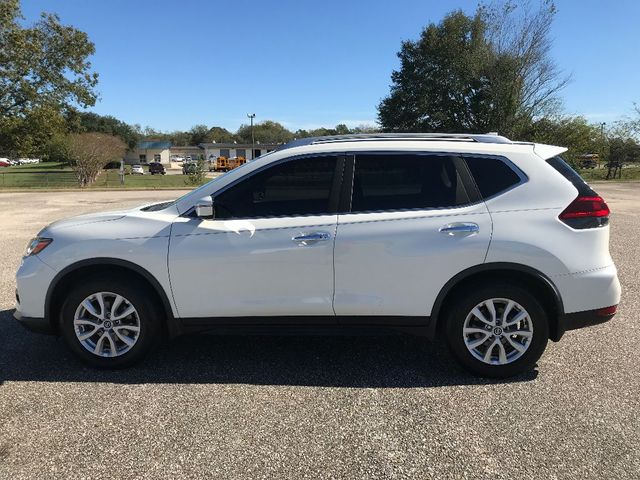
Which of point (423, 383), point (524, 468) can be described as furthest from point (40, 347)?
point (524, 468)

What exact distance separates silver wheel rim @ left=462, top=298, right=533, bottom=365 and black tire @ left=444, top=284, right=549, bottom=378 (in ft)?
0.05

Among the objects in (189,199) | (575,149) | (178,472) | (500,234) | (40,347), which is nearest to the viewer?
(178,472)

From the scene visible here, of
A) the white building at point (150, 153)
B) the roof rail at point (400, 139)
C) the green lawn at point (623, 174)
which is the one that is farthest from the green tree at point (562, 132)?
the white building at point (150, 153)

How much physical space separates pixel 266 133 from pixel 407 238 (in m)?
133

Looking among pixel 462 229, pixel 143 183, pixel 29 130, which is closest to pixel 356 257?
pixel 462 229

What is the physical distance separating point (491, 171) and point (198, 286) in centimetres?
234

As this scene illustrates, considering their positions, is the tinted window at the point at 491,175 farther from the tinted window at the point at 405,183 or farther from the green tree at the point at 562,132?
the green tree at the point at 562,132

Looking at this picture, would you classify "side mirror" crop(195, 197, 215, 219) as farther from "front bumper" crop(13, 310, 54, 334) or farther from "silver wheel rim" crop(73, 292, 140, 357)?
"front bumper" crop(13, 310, 54, 334)

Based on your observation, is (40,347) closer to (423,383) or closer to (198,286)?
(198,286)

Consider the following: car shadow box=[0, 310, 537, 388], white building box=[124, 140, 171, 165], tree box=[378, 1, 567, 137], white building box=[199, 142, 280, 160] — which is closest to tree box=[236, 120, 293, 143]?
white building box=[199, 142, 280, 160]

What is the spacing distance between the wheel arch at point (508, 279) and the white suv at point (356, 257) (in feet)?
0.03

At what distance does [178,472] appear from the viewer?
2674 millimetres

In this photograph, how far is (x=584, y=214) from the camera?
360cm

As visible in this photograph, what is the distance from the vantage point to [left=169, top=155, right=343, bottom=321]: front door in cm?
364
